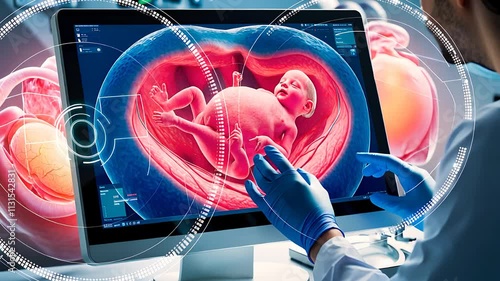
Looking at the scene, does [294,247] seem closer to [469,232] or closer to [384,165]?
[384,165]

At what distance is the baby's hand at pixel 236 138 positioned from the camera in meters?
1.17

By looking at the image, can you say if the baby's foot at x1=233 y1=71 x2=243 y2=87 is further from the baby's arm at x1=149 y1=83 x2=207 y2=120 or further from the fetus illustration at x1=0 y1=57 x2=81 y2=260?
the fetus illustration at x1=0 y1=57 x2=81 y2=260

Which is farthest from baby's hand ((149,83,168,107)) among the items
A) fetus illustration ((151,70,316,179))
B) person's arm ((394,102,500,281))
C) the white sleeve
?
person's arm ((394,102,500,281))

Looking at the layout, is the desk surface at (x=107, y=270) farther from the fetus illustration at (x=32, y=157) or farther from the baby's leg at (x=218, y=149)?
the baby's leg at (x=218, y=149)

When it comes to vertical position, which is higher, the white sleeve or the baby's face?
the baby's face

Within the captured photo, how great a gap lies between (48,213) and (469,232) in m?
0.85

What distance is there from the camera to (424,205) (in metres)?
1.31

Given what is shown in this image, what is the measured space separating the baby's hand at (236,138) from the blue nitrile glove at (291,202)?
0.05 m

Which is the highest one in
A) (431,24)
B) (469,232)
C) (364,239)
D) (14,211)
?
(431,24)

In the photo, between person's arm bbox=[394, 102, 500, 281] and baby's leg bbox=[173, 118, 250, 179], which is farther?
baby's leg bbox=[173, 118, 250, 179]

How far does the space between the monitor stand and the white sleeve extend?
14 cm

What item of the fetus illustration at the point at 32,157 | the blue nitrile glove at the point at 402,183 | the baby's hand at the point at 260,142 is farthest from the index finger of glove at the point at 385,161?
the fetus illustration at the point at 32,157

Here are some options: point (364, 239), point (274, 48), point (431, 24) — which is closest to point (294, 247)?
point (364, 239)
